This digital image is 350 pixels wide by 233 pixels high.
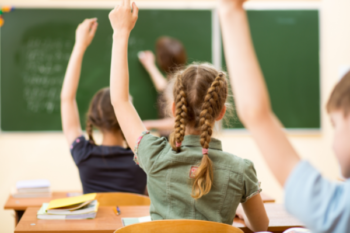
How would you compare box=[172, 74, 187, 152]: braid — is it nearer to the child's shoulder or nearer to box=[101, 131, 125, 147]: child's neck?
the child's shoulder

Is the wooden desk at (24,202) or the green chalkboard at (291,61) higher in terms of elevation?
the green chalkboard at (291,61)

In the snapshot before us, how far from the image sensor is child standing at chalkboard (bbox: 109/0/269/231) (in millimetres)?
1169

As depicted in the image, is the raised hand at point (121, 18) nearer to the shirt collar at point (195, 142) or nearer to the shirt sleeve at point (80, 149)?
the shirt collar at point (195, 142)

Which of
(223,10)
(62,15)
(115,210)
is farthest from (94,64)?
(223,10)

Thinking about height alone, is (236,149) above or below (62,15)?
below

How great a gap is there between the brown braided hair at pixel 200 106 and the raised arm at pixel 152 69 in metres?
2.26

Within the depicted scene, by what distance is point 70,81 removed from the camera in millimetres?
1988

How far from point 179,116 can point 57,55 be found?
8.93ft

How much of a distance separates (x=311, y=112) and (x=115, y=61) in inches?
123

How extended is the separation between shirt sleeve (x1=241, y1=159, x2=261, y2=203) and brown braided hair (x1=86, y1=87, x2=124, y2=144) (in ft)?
3.58

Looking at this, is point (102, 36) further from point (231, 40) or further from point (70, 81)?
point (231, 40)

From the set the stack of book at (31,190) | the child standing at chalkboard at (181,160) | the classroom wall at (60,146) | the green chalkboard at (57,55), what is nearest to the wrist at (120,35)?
the child standing at chalkboard at (181,160)

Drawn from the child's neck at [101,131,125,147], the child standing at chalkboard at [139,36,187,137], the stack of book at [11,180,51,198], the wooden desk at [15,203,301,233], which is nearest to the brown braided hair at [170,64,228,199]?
the wooden desk at [15,203,301,233]

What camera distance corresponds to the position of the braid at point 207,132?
113 cm
